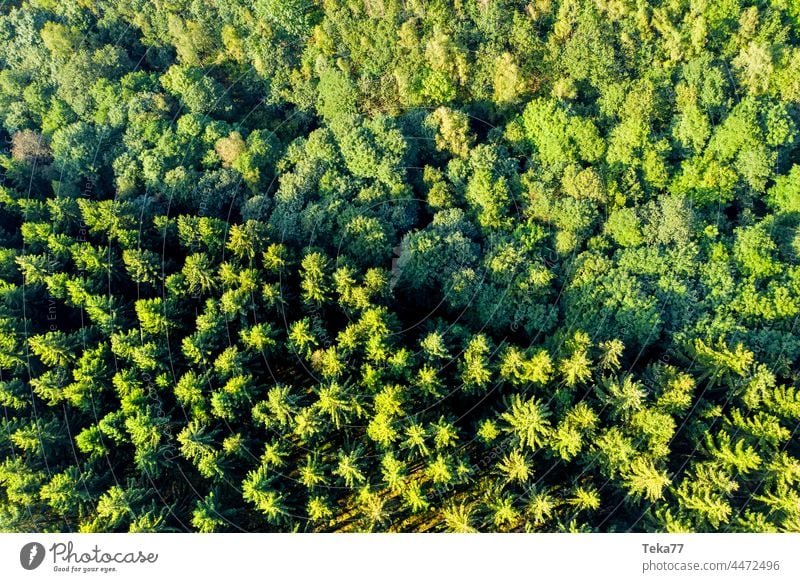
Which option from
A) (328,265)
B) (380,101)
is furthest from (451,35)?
(328,265)

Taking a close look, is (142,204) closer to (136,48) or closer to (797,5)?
(136,48)

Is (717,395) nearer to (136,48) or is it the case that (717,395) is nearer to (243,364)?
(243,364)

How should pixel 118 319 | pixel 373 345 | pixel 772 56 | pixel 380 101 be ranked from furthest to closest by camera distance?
pixel 380 101, pixel 772 56, pixel 118 319, pixel 373 345

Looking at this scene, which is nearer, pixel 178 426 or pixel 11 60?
pixel 178 426

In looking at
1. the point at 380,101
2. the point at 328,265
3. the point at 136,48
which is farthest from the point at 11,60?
the point at 328,265

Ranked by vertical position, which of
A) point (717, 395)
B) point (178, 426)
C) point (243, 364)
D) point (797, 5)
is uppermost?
→ point (797, 5)

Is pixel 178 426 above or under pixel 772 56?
under

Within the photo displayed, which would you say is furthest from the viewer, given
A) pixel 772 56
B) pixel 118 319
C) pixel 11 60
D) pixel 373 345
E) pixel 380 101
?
pixel 11 60
